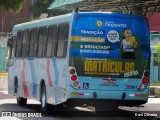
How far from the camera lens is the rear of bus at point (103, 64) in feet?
49.2

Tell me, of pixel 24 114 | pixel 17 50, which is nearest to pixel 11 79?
pixel 17 50

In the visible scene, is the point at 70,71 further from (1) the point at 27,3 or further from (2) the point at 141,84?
(1) the point at 27,3

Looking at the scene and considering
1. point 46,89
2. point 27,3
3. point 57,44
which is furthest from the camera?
point 27,3

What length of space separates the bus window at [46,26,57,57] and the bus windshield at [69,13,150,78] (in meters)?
1.71

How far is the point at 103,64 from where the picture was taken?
49.4ft

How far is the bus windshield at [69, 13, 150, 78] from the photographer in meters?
15.0

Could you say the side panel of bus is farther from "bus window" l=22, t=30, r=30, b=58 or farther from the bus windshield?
the bus windshield

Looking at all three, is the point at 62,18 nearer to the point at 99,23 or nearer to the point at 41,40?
the point at 99,23

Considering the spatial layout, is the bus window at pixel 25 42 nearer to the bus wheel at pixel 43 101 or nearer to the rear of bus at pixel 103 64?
the bus wheel at pixel 43 101

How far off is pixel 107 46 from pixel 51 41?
2.42m

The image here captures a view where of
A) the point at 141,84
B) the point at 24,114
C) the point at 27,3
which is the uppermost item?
the point at 27,3

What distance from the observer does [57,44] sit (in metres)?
16.3

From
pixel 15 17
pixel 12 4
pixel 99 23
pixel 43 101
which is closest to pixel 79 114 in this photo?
pixel 43 101

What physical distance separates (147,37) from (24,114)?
4.71 m
